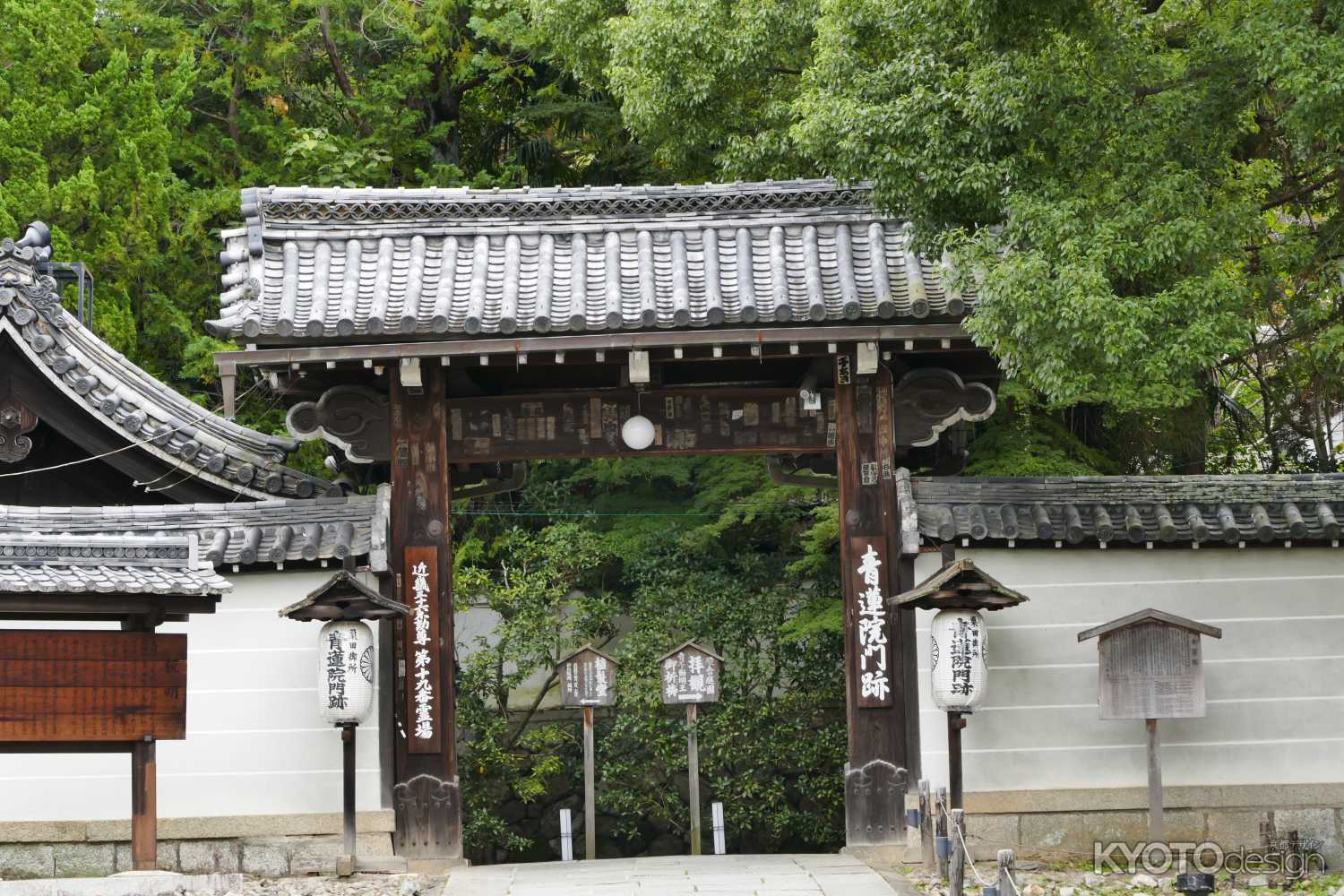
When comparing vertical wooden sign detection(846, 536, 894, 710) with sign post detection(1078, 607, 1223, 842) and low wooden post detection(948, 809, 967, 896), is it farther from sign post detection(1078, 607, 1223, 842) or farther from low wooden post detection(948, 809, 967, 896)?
low wooden post detection(948, 809, 967, 896)

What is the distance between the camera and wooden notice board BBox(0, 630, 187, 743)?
1050cm

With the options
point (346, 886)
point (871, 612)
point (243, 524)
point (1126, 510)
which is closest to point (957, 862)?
point (871, 612)

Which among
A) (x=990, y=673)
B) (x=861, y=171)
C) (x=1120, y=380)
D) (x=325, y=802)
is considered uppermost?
(x=861, y=171)

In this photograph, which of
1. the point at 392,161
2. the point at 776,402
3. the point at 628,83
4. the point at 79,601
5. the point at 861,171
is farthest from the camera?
the point at 392,161

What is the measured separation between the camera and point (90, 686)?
10602mm

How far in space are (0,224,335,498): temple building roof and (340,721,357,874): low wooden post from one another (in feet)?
9.88

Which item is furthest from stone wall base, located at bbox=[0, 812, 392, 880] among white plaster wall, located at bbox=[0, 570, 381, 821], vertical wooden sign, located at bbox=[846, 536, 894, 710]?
vertical wooden sign, located at bbox=[846, 536, 894, 710]

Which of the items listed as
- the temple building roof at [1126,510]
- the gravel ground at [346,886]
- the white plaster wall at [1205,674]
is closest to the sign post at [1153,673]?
the white plaster wall at [1205,674]

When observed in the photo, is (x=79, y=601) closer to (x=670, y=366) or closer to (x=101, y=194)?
(x=670, y=366)

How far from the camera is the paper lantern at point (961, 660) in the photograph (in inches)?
473

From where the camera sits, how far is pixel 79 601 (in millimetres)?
10359

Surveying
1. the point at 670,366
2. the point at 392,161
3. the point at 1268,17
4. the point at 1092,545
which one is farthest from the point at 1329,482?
the point at 392,161

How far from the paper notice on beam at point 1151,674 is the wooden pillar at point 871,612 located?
5.73 ft

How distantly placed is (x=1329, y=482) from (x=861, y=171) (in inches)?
190
